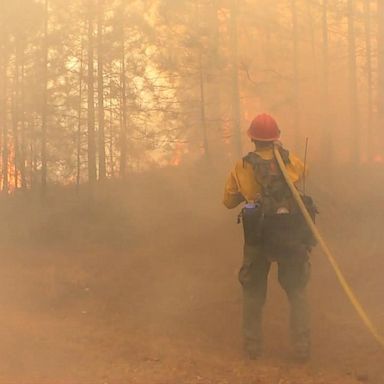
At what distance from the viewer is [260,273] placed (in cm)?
406

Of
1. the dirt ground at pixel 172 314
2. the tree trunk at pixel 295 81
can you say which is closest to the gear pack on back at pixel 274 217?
the dirt ground at pixel 172 314

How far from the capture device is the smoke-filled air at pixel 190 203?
13.0ft

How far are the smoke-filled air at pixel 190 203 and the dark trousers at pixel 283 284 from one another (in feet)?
0.04

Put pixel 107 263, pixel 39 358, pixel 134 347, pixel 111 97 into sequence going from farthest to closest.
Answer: pixel 111 97 < pixel 107 263 < pixel 134 347 < pixel 39 358

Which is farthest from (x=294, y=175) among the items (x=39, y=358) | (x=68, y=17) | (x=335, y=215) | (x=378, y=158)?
(x=378, y=158)

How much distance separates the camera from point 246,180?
4.05 m

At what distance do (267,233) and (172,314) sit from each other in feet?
5.85

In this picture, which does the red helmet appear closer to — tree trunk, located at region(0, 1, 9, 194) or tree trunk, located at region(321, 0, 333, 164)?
tree trunk, located at region(321, 0, 333, 164)

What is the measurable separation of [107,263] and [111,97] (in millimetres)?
8204

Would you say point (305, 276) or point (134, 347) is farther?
point (134, 347)

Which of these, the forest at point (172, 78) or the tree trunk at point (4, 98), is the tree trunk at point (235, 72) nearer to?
the forest at point (172, 78)

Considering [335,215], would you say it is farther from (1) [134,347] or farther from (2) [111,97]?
(2) [111,97]

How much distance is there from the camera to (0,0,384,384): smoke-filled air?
3975 millimetres

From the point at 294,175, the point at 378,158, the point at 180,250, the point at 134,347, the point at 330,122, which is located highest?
the point at 330,122
